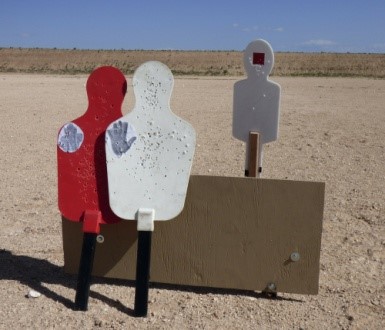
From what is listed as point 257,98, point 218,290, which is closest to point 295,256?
point 218,290

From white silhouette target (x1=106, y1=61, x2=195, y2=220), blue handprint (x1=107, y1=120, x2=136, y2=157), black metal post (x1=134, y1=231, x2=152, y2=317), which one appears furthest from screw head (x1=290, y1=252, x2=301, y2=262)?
blue handprint (x1=107, y1=120, x2=136, y2=157)

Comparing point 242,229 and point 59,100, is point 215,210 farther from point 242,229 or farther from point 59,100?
point 59,100

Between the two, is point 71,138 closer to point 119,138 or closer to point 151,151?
point 119,138

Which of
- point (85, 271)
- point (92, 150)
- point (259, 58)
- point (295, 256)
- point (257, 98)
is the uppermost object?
point (259, 58)

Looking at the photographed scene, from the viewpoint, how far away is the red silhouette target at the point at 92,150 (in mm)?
4340

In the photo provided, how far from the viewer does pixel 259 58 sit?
16.5ft

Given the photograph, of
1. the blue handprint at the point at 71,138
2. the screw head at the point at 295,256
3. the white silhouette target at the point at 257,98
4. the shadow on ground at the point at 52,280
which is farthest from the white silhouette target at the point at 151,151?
the white silhouette target at the point at 257,98

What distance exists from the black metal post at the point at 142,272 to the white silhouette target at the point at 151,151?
0.57ft

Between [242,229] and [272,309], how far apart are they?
575mm

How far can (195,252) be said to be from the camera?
176 inches

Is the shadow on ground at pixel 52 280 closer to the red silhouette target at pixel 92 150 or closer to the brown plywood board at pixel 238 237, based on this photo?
the brown plywood board at pixel 238 237

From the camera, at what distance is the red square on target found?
5004 mm

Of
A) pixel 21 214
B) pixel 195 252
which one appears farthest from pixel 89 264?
pixel 21 214

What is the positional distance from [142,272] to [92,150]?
2.98 feet
